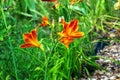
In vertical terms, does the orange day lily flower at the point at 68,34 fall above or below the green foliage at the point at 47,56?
above

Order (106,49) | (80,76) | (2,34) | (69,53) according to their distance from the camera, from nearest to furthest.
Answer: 1. (2,34)
2. (69,53)
3. (80,76)
4. (106,49)

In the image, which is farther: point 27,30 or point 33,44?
point 27,30

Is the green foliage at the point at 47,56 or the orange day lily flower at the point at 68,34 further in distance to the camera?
the green foliage at the point at 47,56

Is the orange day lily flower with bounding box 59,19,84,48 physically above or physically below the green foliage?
above

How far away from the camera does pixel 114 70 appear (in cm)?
306

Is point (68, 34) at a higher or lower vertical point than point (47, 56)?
higher

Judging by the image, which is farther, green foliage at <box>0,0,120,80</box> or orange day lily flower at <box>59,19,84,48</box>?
green foliage at <box>0,0,120,80</box>

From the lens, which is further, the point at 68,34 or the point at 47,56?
the point at 47,56

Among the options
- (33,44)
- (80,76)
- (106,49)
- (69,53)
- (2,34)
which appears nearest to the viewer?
(33,44)

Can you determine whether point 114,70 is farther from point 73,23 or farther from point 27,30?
point 73,23

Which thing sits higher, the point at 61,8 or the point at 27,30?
the point at 61,8

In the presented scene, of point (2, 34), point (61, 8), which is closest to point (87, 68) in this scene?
point (61, 8)

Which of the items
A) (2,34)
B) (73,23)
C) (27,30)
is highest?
(73,23)

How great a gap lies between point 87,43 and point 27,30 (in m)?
0.63
